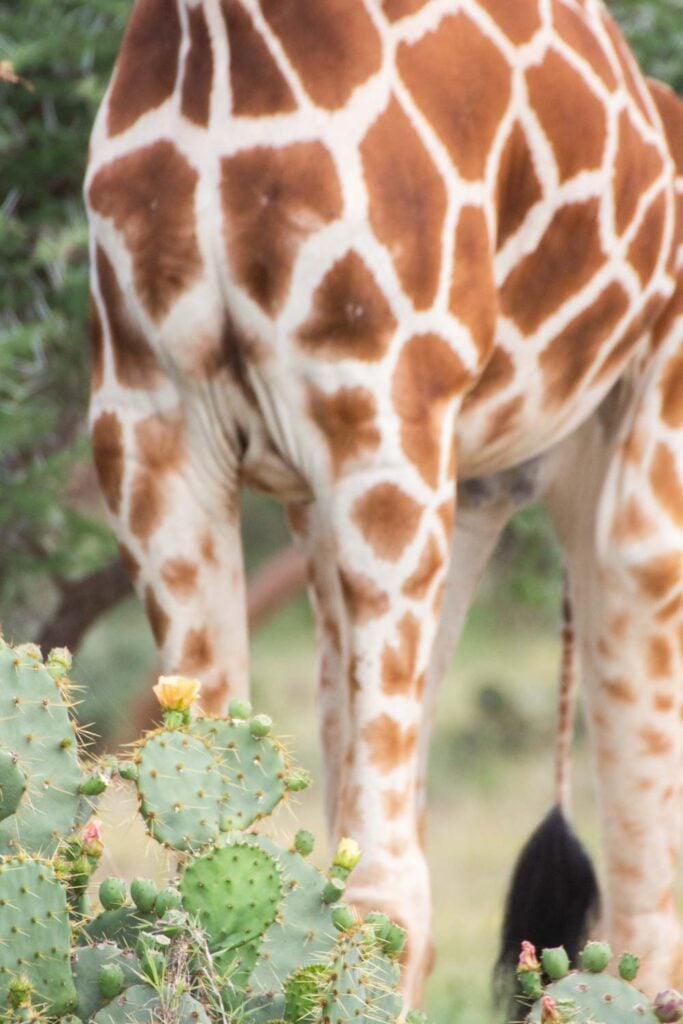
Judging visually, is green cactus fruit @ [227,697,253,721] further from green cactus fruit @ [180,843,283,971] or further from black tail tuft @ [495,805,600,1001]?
black tail tuft @ [495,805,600,1001]

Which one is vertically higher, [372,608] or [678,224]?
[678,224]

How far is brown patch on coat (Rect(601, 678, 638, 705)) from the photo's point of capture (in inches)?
108

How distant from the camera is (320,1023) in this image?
5.02 ft

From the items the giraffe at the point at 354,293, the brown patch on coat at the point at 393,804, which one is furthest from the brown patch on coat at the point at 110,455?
the brown patch on coat at the point at 393,804

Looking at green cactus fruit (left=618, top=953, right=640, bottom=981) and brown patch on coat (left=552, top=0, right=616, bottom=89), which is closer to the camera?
green cactus fruit (left=618, top=953, right=640, bottom=981)

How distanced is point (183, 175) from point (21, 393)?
2009 mm

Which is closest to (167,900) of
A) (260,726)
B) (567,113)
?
(260,726)

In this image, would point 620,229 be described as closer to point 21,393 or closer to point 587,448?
point 587,448

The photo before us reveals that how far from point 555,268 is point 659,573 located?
1.83 ft

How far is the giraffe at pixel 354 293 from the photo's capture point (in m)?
2.06

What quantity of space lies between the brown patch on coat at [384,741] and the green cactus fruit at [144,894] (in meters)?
0.56

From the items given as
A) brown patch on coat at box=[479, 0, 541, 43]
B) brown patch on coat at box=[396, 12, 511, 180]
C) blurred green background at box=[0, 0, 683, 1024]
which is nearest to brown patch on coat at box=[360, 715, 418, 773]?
brown patch on coat at box=[396, 12, 511, 180]

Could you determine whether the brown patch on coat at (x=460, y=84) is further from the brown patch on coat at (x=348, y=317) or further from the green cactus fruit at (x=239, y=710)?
the green cactus fruit at (x=239, y=710)

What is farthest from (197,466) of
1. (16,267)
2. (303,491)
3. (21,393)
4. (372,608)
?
(16,267)
